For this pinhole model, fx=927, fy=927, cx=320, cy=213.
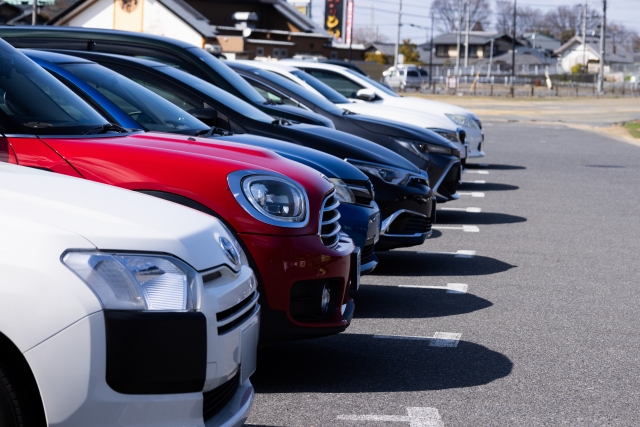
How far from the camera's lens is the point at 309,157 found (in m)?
5.91

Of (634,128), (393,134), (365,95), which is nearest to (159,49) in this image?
(393,134)

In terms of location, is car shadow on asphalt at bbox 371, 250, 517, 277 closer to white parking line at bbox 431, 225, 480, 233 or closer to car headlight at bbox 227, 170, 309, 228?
white parking line at bbox 431, 225, 480, 233

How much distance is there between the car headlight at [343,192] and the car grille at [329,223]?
0.98 m

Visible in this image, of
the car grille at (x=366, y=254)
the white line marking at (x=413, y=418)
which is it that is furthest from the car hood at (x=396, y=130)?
the white line marking at (x=413, y=418)

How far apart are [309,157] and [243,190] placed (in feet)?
5.44

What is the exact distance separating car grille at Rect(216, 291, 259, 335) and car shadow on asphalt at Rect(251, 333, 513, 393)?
51.2 inches

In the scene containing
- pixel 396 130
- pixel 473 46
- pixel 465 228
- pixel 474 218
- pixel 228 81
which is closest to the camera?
pixel 228 81

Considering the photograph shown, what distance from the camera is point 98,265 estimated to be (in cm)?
269

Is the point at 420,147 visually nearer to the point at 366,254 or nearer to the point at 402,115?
the point at 402,115

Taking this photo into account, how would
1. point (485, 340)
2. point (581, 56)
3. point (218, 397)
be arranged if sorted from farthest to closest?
point (581, 56)
point (485, 340)
point (218, 397)

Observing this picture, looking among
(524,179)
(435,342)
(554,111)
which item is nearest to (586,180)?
(524,179)

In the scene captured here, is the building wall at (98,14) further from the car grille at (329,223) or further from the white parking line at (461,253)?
the car grille at (329,223)

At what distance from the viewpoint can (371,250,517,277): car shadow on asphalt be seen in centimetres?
753

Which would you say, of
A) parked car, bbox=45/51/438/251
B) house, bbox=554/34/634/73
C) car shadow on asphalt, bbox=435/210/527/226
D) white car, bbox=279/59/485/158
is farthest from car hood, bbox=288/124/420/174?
house, bbox=554/34/634/73
